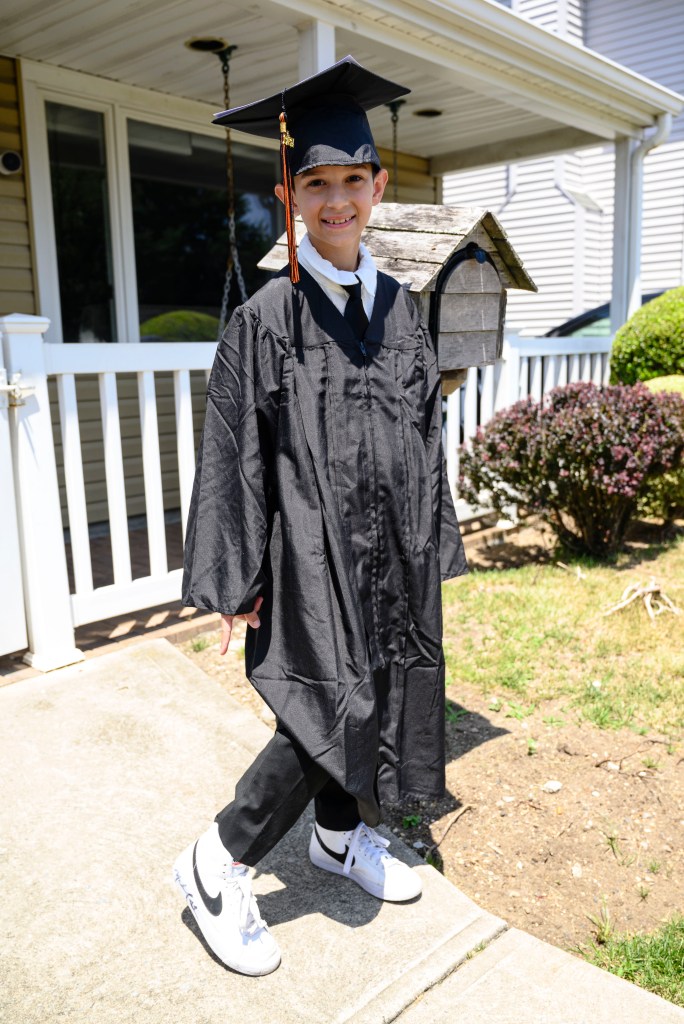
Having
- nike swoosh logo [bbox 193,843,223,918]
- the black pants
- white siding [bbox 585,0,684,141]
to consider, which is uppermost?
white siding [bbox 585,0,684,141]

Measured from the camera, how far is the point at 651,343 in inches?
261

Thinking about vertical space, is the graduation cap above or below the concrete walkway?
above

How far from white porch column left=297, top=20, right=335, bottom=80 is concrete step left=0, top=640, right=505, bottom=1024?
10.4ft

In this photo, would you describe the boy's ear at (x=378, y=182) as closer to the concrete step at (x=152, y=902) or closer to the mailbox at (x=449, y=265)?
the mailbox at (x=449, y=265)

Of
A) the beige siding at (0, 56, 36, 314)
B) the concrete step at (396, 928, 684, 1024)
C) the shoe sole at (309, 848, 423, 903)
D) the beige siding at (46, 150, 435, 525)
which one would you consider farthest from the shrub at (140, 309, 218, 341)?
the concrete step at (396, 928, 684, 1024)

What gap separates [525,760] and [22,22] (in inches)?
178

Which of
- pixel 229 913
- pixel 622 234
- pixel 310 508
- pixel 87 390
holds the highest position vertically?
pixel 622 234

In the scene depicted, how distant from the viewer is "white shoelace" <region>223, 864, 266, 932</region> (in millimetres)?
2010

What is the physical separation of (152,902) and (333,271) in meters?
1.69

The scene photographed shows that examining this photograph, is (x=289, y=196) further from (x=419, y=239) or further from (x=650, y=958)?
(x=650, y=958)

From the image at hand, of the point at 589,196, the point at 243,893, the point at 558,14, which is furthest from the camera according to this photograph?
the point at 589,196

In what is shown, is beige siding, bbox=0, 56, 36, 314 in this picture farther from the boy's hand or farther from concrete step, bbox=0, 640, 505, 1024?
the boy's hand

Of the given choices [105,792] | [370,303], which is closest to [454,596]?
[105,792]

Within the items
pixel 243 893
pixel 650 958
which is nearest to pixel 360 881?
pixel 243 893
